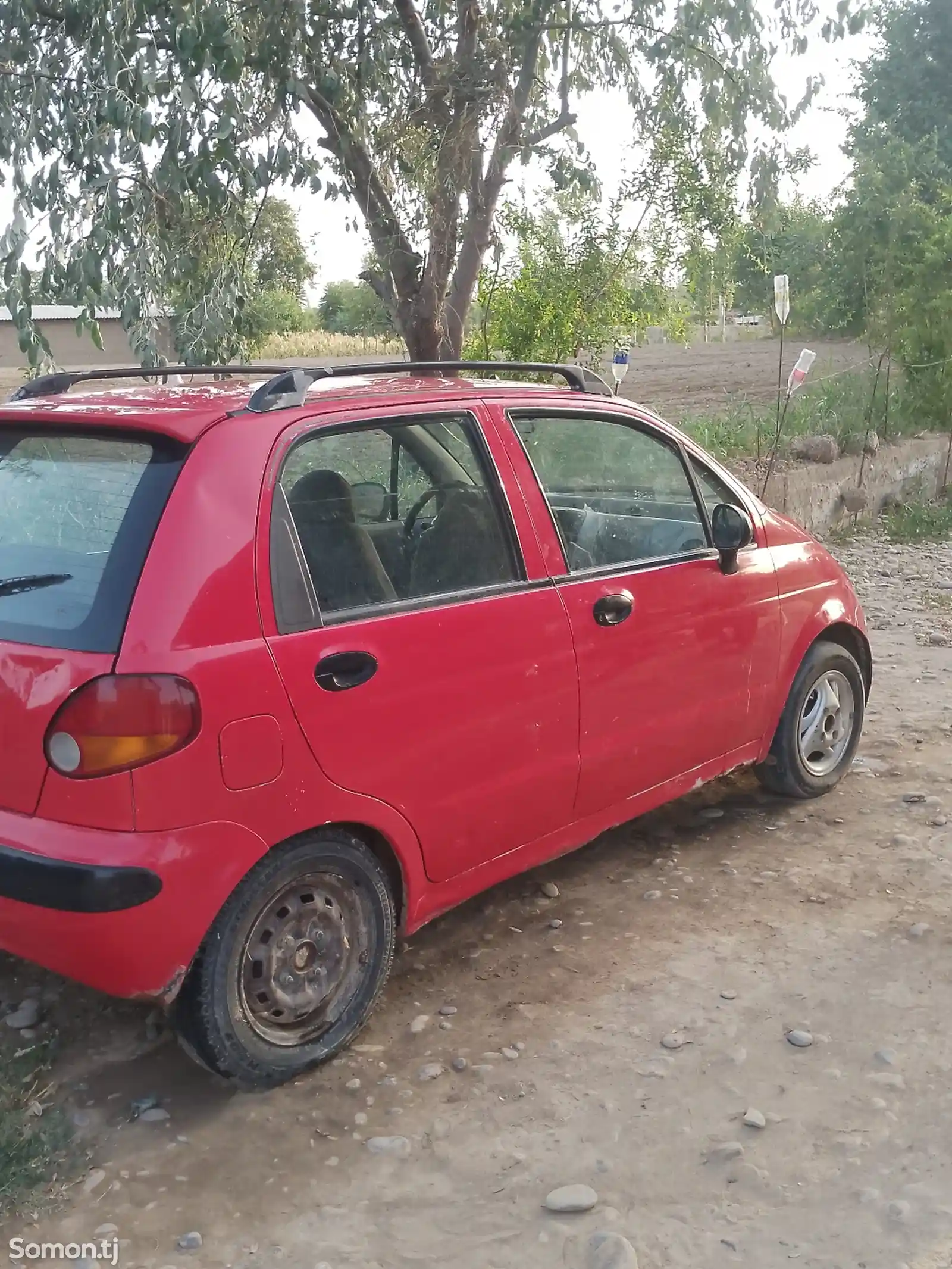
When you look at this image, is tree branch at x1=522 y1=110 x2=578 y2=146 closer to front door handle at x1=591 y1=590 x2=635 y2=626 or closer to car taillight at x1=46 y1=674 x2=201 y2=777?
front door handle at x1=591 y1=590 x2=635 y2=626

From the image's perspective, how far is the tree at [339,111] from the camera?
21.0 ft

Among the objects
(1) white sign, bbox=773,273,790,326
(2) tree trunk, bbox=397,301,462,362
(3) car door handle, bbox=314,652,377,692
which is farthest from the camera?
(1) white sign, bbox=773,273,790,326

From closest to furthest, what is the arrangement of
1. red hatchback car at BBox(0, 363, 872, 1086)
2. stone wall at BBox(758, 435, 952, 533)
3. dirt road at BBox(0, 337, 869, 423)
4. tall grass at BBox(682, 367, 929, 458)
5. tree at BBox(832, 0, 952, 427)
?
red hatchback car at BBox(0, 363, 872, 1086) < stone wall at BBox(758, 435, 952, 533) < tall grass at BBox(682, 367, 929, 458) < tree at BBox(832, 0, 952, 427) < dirt road at BBox(0, 337, 869, 423)

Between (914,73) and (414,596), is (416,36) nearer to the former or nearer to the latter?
(414,596)

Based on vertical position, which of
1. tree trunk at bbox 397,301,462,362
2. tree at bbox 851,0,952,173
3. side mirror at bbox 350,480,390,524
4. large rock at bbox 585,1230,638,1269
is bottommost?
large rock at bbox 585,1230,638,1269

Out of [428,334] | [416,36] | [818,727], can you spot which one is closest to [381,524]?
[818,727]

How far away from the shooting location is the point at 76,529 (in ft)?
9.78

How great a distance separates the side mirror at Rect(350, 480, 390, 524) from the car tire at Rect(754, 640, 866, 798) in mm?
2038

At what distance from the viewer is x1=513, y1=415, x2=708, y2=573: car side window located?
386 cm

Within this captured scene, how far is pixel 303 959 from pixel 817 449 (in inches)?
397

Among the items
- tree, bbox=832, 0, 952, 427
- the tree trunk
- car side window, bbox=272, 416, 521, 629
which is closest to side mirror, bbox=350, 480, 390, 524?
car side window, bbox=272, 416, 521, 629

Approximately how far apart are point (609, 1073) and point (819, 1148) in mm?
556

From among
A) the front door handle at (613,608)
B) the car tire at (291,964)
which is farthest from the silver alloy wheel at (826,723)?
the car tire at (291,964)

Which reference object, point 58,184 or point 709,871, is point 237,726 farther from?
point 58,184
